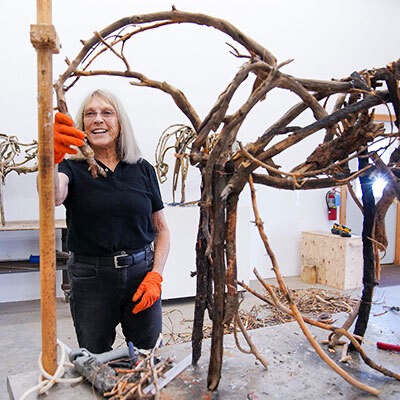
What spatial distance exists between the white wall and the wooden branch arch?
7.15 ft

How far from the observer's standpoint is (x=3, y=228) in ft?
10.8

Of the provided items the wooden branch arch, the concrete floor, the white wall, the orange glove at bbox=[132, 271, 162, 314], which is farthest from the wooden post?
the white wall

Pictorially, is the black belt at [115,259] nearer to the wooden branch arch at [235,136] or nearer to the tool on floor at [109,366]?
the tool on floor at [109,366]

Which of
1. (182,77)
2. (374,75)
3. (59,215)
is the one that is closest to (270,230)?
(182,77)

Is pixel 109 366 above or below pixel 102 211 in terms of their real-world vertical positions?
below

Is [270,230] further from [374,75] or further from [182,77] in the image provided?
[374,75]

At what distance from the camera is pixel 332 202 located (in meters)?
5.14

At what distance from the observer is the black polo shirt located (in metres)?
1.52

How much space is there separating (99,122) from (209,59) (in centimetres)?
330

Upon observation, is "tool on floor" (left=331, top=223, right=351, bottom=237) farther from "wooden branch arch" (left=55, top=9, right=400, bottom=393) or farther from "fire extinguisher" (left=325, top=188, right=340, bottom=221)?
"wooden branch arch" (left=55, top=9, right=400, bottom=393)

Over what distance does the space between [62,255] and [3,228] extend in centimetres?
51

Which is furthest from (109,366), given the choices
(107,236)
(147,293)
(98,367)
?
(107,236)

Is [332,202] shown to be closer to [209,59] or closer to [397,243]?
[397,243]

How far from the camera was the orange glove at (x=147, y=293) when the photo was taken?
150 centimetres
